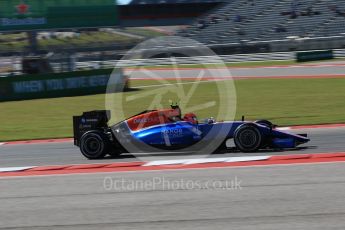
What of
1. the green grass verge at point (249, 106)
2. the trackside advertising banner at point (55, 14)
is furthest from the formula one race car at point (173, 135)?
the trackside advertising banner at point (55, 14)

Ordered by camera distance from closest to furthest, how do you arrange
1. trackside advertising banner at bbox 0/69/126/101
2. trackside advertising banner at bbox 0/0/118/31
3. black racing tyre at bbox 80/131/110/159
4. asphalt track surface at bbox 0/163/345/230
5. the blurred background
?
1. asphalt track surface at bbox 0/163/345/230
2. black racing tyre at bbox 80/131/110/159
3. the blurred background
4. trackside advertising banner at bbox 0/69/126/101
5. trackside advertising banner at bbox 0/0/118/31

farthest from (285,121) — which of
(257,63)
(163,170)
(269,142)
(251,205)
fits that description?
(257,63)

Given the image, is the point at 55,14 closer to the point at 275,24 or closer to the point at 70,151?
the point at 275,24

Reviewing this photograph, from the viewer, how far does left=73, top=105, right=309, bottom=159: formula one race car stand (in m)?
10.4

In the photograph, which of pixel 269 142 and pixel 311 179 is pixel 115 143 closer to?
pixel 269 142

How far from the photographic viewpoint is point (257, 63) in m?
40.5

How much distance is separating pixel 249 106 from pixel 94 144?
9.37 metres

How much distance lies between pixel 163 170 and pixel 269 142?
2012 millimetres

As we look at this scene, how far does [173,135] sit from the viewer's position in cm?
1054

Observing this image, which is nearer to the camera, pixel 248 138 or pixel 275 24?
pixel 248 138

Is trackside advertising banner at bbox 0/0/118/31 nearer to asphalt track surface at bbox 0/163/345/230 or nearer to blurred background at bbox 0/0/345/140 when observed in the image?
blurred background at bbox 0/0/345/140

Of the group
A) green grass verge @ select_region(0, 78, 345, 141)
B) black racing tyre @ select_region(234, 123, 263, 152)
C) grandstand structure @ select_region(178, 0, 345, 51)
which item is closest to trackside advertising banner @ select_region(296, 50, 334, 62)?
grandstand structure @ select_region(178, 0, 345, 51)

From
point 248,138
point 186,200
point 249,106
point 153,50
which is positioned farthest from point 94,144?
point 153,50

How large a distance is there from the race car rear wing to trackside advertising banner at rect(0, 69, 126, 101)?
51.0 feet
